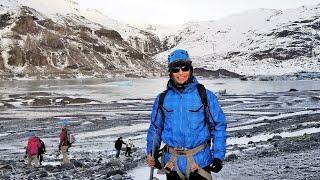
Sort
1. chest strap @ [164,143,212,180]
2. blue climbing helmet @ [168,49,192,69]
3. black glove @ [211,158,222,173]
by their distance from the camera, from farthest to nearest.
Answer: blue climbing helmet @ [168,49,192,69] → chest strap @ [164,143,212,180] → black glove @ [211,158,222,173]

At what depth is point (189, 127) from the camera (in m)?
5.56

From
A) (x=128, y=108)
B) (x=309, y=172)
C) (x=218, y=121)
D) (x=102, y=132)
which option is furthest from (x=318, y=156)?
(x=128, y=108)

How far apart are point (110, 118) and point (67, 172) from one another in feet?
113

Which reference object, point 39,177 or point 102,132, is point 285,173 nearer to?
point 39,177

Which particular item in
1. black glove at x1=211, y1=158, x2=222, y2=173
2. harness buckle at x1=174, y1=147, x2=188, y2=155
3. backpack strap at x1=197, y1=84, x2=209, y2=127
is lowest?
black glove at x1=211, y1=158, x2=222, y2=173

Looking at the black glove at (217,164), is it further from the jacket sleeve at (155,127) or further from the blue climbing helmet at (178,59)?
the blue climbing helmet at (178,59)

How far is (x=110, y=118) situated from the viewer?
51.0 metres

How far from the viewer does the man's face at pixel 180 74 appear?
565 cm

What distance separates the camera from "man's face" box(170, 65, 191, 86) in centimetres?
565

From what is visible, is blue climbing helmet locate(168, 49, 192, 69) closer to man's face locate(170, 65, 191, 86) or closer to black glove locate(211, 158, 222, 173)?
man's face locate(170, 65, 191, 86)

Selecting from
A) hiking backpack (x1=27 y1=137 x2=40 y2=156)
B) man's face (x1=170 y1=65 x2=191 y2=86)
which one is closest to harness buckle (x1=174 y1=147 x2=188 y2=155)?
man's face (x1=170 y1=65 x2=191 y2=86)

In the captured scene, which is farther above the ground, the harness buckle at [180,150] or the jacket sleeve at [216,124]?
the jacket sleeve at [216,124]

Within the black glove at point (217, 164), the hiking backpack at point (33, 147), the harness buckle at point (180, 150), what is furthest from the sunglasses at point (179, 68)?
the hiking backpack at point (33, 147)

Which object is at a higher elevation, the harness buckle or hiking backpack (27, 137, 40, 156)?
the harness buckle
